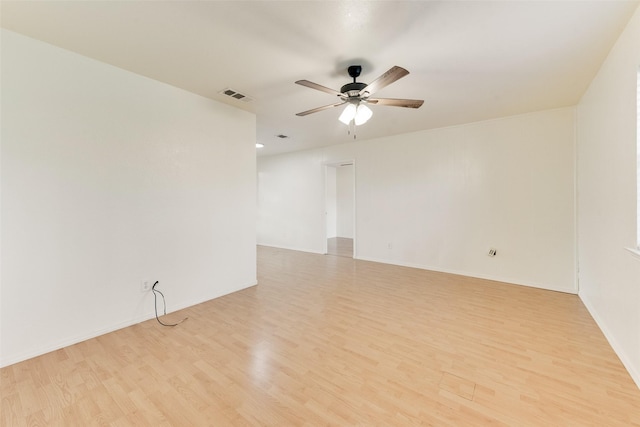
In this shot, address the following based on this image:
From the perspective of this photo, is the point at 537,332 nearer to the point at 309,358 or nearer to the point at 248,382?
the point at 309,358

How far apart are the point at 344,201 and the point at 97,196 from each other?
6.37 metres

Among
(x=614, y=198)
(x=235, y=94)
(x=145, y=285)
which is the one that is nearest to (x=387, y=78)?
(x=235, y=94)

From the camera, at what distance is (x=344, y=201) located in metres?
8.09

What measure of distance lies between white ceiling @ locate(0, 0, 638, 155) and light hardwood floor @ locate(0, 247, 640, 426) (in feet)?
8.17

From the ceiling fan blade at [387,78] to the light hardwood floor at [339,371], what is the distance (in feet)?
7.07

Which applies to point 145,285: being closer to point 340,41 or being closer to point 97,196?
point 97,196

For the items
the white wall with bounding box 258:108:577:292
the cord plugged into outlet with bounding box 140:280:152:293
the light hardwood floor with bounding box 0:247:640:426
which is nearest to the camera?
the light hardwood floor with bounding box 0:247:640:426

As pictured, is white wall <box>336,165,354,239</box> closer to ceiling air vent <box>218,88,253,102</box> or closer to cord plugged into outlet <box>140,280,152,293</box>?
ceiling air vent <box>218,88,253,102</box>

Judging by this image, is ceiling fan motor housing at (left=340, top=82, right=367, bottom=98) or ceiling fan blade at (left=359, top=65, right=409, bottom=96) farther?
ceiling fan motor housing at (left=340, top=82, right=367, bottom=98)

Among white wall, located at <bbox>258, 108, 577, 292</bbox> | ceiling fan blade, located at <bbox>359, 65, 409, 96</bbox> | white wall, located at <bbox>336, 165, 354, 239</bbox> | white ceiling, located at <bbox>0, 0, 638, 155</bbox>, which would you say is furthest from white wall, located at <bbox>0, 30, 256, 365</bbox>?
white wall, located at <bbox>336, 165, 354, 239</bbox>

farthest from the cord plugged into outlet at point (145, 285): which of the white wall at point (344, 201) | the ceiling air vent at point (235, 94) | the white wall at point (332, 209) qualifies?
the white wall at point (344, 201)

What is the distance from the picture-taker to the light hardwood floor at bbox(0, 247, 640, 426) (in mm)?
1512

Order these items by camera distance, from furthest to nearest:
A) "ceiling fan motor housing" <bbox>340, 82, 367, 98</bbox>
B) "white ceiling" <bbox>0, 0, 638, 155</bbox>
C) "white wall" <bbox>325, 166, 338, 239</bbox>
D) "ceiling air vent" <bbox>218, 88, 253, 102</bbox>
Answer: "white wall" <bbox>325, 166, 338, 239</bbox>, "ceiling air vent" <bbox>218, 88, 253, 102</bbox>, "ceiling fan motor housing" <bbox>340, 82, 367, 98</bbox>, "white ceiling" <bbox>0, 0, 638, 155</bbox>

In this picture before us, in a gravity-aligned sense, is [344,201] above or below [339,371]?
above
